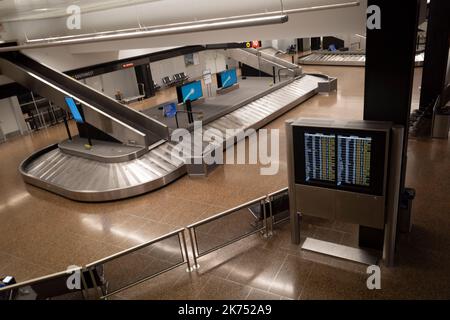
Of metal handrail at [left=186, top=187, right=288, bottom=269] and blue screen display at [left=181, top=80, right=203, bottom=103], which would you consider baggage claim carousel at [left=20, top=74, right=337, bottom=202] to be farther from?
metal handrail at [left=186, top=187, right=288, bottom=269]

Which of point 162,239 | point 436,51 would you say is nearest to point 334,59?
point 436,51

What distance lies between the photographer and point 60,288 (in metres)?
5.13

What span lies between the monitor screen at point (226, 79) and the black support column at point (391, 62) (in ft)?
39.3

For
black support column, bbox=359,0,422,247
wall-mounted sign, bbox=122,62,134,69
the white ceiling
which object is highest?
the white ceiling

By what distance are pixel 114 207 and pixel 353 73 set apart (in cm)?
1859

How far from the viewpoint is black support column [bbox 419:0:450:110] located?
1074cm

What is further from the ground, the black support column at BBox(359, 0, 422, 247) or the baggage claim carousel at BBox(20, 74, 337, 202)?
the black support column at BBox(359, 0, 422, 247)

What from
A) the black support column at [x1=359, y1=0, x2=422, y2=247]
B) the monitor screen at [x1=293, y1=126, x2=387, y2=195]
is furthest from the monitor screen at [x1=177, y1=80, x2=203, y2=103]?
the black support column at [x1=359, y1=0, x2=422, y2=247]

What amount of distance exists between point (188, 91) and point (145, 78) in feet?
29.5

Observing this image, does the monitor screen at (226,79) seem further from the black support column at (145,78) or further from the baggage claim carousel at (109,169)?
the black support column at (145,78)

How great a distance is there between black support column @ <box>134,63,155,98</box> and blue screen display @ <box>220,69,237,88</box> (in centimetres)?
628
